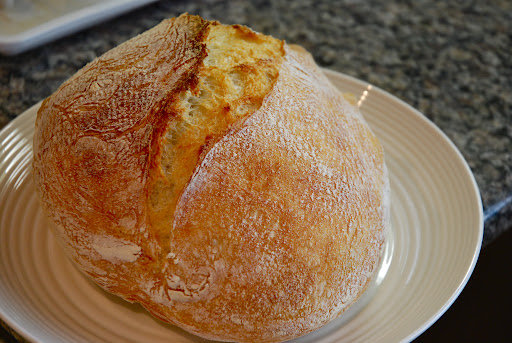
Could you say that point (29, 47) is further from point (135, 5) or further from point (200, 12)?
point (200, 12)

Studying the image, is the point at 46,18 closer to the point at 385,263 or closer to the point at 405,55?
the point at 405,55

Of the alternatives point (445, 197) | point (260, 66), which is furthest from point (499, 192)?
point (260, 66)

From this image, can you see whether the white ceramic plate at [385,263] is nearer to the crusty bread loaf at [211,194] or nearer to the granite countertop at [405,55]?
the crusty bread loaf at [211,194]

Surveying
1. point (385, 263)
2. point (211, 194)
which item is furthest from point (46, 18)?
point (385, 263)

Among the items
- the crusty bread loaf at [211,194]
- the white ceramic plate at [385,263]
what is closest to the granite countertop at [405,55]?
the white ceramic plate at [385,263]

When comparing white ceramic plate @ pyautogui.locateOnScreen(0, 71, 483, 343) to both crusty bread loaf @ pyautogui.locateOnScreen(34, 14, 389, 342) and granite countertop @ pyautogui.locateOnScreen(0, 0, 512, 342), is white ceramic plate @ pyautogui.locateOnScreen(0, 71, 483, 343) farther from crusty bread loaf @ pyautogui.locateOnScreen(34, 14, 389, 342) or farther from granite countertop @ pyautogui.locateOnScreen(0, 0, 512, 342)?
granite countertop @ pyautogui.locateOnScreen(0, 0, 512, 342)

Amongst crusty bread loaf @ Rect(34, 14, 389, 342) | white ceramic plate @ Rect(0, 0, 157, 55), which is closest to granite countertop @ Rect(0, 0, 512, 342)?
white ceramic plate @ Rect(0, 0, 157, 55)

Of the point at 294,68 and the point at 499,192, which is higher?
the point at 294,68
